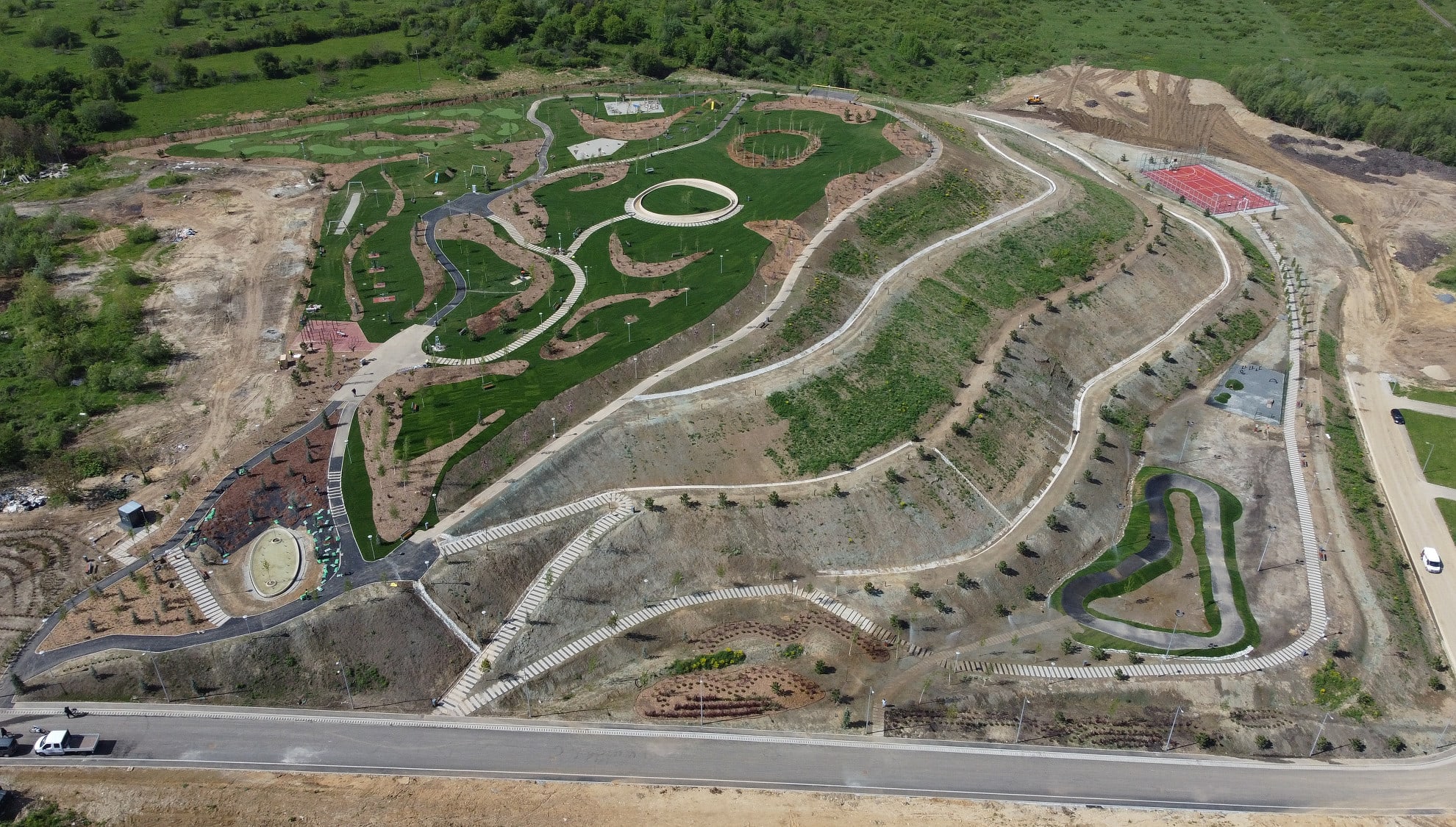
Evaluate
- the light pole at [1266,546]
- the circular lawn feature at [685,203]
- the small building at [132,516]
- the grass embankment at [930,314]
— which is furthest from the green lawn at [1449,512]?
the small building at [132,516]

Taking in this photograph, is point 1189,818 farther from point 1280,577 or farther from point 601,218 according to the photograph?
point 601,218

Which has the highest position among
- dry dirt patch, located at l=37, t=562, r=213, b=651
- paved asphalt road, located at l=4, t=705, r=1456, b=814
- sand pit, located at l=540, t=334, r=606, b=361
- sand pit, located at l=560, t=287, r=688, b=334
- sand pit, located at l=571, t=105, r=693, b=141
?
sand pit, located at l=571, t=105, r=693, b=141

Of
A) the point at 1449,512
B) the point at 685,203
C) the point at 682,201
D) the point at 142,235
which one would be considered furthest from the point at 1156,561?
the point at 142,235

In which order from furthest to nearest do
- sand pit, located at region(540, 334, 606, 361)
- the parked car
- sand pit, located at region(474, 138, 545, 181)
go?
1. sand pit, located at region(474, 138, 545, 181)
2. sand pit, located at region(540, 334, 606, 361)
3. the parked car

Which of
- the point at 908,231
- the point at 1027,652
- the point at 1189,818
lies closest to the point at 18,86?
the point at 908,231

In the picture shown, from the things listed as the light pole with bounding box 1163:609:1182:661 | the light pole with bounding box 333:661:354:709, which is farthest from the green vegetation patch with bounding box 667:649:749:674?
the light pole with bounding box 1163:609:1182:661

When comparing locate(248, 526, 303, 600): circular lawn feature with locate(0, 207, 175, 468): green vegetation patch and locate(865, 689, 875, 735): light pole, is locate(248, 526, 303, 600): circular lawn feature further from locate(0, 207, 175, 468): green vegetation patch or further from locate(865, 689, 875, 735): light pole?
locate(865, 689, 875, 735): light pole
